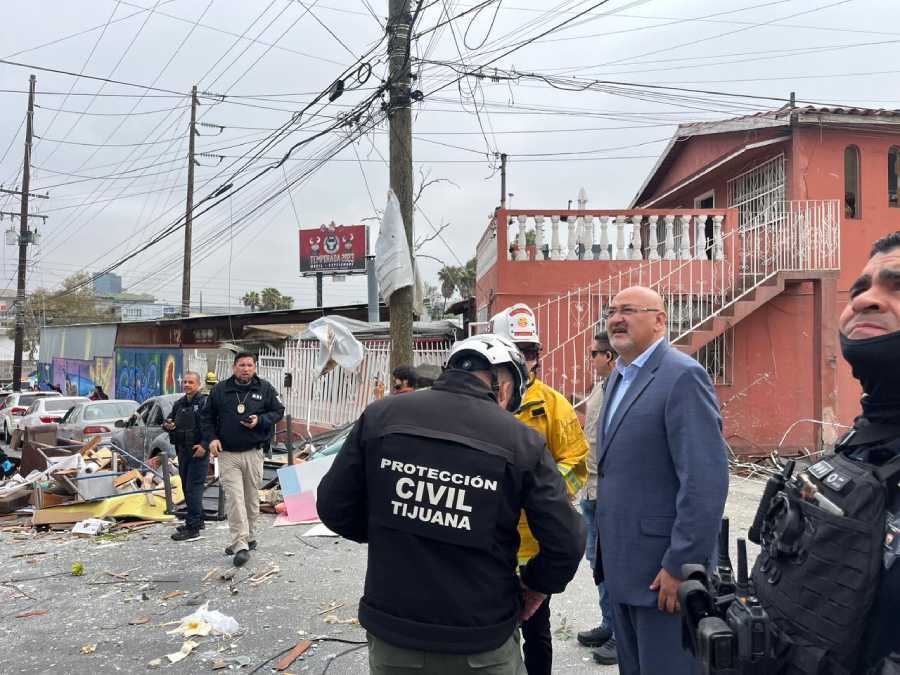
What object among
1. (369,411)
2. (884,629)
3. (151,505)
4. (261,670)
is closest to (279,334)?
(151,505)

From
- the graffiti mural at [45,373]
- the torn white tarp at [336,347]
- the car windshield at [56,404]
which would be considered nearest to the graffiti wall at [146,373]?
the car windshield at [56,404]

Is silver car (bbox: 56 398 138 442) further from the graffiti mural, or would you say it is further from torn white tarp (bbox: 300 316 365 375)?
the graffiti mural

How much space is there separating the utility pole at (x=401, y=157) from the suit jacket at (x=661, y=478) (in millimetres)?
5117

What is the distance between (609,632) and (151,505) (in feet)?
19.8

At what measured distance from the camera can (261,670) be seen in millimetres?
4059

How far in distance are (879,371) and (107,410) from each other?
51.9 ft

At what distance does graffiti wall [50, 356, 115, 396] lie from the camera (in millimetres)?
27188

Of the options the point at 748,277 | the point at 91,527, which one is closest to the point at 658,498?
the point at 91,527

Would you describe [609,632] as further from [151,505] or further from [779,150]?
[779,150]

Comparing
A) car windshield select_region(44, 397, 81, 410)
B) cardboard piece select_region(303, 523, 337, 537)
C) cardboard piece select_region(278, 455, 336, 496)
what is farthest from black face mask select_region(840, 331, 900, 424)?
car windshield select_region(44, 397, 81, 410)

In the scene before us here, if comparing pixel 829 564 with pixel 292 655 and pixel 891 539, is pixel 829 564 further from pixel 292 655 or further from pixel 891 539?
pixel 292 655

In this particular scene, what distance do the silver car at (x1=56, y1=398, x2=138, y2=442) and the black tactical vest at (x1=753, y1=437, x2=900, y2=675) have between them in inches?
526

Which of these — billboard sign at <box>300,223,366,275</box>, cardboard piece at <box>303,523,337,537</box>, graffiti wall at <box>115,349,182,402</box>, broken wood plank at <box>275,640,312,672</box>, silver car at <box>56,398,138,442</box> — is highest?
billboard sign at <box>300,223,366,275</box>

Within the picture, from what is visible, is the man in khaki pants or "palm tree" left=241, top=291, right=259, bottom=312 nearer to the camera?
the man in khaki pants
